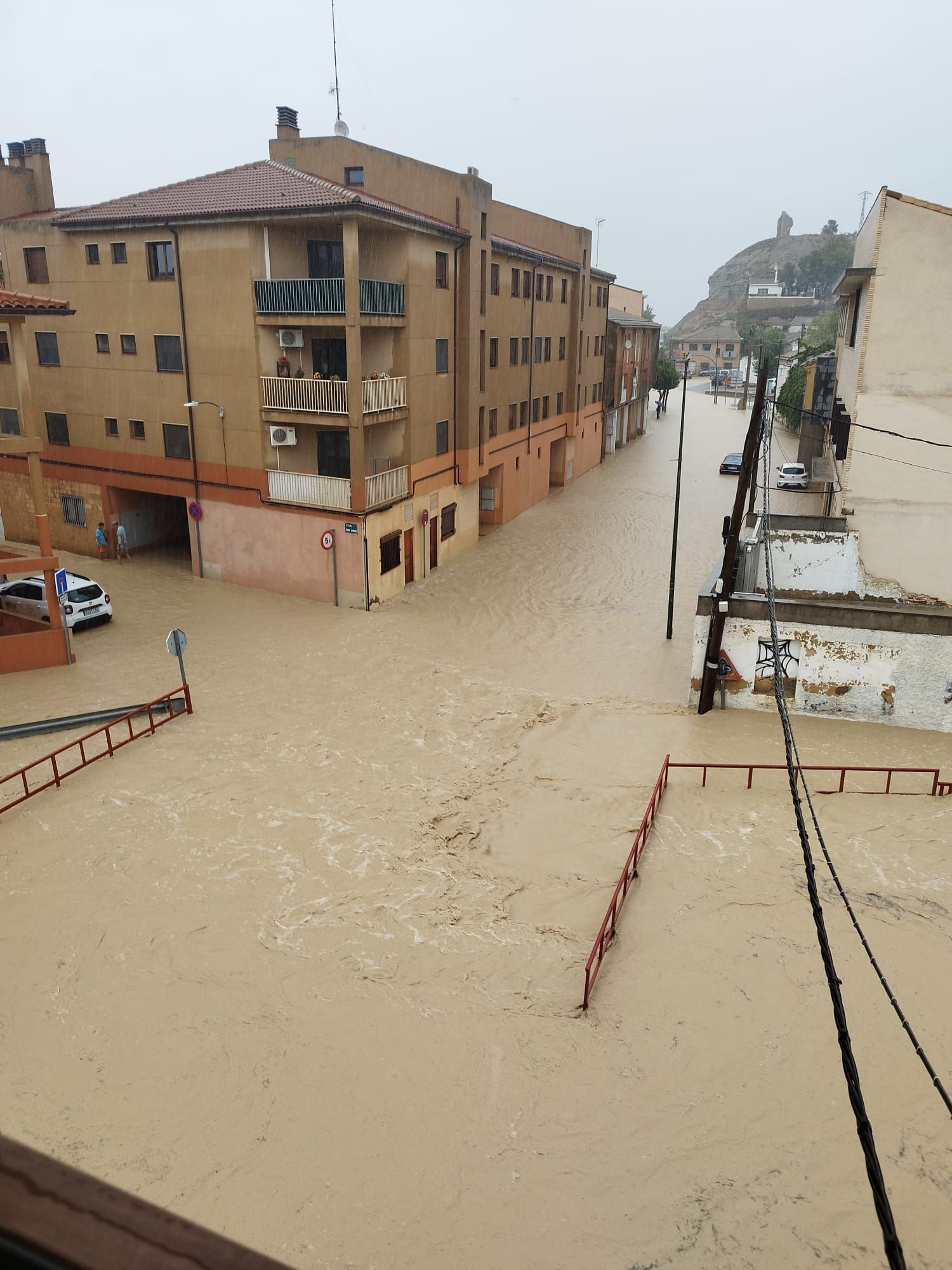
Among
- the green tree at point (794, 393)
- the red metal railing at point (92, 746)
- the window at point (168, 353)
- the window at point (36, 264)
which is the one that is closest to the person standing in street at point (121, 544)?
the window at point (168, 353)

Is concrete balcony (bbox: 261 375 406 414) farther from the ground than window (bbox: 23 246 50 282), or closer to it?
closer to it

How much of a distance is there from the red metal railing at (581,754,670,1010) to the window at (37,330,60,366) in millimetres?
25329

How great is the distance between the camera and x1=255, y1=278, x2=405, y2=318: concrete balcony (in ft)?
78.0

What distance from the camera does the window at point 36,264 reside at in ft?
95.2

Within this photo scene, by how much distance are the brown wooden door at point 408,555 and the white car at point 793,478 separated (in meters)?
23.9

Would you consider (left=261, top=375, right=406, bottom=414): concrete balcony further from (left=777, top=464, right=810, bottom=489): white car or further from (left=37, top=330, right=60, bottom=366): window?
(left=777, top=464, right=810, bottom=489): white car

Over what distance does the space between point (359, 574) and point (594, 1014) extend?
17.1m

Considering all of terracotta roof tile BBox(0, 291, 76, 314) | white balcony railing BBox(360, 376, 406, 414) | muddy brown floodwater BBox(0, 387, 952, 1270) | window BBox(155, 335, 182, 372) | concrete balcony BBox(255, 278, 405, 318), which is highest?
concrete balcony BBox(255, 278, 405, 318)

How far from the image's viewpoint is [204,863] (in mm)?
13398

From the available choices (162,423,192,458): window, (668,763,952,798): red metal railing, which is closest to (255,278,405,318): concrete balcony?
(162,423,192,458): window

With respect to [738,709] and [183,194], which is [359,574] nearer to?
[738,709]

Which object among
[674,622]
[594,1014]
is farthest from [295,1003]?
[674,622]

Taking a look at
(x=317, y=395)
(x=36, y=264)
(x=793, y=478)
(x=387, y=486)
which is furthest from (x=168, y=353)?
(x=793, y=478)

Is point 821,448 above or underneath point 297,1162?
above
